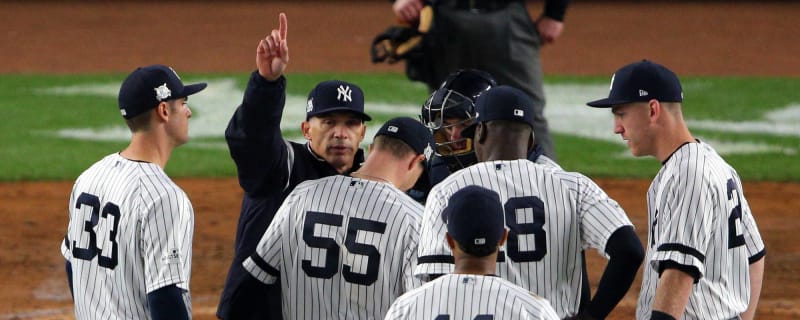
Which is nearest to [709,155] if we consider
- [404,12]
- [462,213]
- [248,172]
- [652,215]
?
[652,215]

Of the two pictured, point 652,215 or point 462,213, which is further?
point 652,215

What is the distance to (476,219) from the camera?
3.34m

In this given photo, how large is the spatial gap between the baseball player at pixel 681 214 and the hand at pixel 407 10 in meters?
4.14

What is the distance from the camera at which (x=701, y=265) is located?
13.5 feet

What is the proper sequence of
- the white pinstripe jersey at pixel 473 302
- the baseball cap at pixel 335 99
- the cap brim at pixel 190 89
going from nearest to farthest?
the white pinstripe jersey at pixel 473 302
the cap brim at pixel 190 89
the baseball cap at pixel 335 99

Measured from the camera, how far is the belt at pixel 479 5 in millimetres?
8859

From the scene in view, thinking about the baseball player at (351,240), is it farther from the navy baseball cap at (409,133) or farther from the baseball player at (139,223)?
the baseball player at (139,223)

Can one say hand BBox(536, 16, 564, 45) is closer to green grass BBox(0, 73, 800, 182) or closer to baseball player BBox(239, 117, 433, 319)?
green grass BBox(0, 73, 800, 182)

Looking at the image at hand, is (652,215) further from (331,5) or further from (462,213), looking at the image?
(331,5)

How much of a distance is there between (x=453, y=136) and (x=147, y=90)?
4.88 ft

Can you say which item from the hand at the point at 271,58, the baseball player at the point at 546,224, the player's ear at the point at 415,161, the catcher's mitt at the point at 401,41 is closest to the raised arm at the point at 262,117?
the hand at the point at 271,58

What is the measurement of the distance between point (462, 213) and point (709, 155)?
128cm

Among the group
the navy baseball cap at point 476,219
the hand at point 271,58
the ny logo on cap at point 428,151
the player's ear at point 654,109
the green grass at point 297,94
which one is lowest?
the green grass at point 297,94

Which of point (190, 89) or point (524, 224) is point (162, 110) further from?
point (524, 224)
